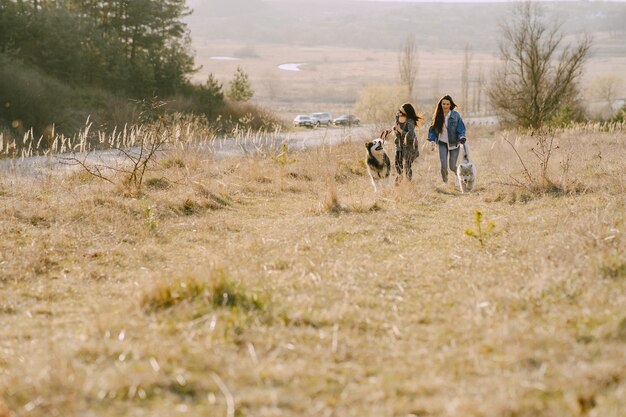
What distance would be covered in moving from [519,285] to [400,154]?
24.8 ft

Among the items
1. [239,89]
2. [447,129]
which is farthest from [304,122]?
[447,129]

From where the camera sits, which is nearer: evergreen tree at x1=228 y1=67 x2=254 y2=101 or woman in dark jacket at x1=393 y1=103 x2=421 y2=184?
woman in dark jacket at x1=393 y1=103 x2=421 y2=184

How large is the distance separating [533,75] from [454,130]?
21371 millimetres

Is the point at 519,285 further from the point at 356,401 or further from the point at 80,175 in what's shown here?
the point at 80,175

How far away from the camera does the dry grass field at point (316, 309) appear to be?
148 inches

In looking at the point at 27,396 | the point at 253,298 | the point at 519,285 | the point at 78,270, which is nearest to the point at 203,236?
the point at 78,270

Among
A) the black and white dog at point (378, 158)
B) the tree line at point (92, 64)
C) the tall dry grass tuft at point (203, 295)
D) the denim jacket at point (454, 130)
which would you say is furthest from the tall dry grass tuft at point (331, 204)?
the tree line at point (92, 64)

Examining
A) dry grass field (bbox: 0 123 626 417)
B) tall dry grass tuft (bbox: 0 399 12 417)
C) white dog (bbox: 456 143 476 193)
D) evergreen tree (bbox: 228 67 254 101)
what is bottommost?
tall dry grass tuft (bbox: 0 399 12 417)

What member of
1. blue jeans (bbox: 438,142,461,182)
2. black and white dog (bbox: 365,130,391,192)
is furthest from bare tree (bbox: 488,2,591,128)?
black and white dog (bbox: 365,130,391,192)

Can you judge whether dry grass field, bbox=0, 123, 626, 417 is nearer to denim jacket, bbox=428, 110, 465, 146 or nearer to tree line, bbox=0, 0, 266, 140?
denim jacket, bbox=428, 110, 465, 146

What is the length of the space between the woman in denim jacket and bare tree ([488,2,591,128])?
20248 millimetres

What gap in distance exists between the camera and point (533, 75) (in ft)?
105

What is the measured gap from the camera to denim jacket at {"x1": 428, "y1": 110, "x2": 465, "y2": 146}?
41.4 ft

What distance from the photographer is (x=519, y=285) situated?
225 inches
